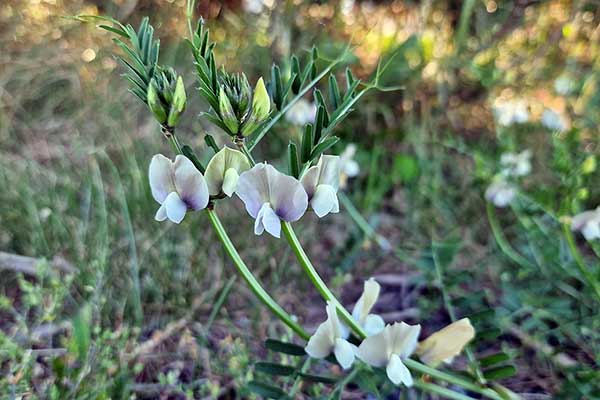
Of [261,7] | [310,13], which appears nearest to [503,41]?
[310,13]

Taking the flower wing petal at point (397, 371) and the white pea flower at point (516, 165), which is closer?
the flower wing petal at point (397, 371)

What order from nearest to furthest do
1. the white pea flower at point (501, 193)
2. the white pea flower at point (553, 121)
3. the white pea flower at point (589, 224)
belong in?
the white pea flower at point (589, 224) → the white pea flower at point (501, 193) → the white pea flower at point (553, 121)

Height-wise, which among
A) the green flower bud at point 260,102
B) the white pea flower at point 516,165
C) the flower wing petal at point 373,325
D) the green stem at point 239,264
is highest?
the green flower bud at point 260,102

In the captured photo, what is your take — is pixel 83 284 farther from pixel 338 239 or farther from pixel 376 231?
pixel 376 231

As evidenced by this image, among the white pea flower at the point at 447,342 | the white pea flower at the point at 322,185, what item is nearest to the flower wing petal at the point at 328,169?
the white pea flower at the point at 322,185

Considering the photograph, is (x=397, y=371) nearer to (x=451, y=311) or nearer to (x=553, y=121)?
(x=451, y=311)

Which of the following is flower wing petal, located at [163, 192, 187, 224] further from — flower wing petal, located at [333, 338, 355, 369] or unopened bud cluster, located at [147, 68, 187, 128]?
flower wing petal, located at [333, 338, 355, 369]

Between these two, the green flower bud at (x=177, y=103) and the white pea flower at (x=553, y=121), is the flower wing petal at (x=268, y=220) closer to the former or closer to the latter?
the green flower bud at (x=177, y=103)

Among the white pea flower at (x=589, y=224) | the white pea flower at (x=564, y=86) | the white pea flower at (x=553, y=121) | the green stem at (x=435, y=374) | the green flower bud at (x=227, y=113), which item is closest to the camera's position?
the green flower bud at (x=227, y=113)
